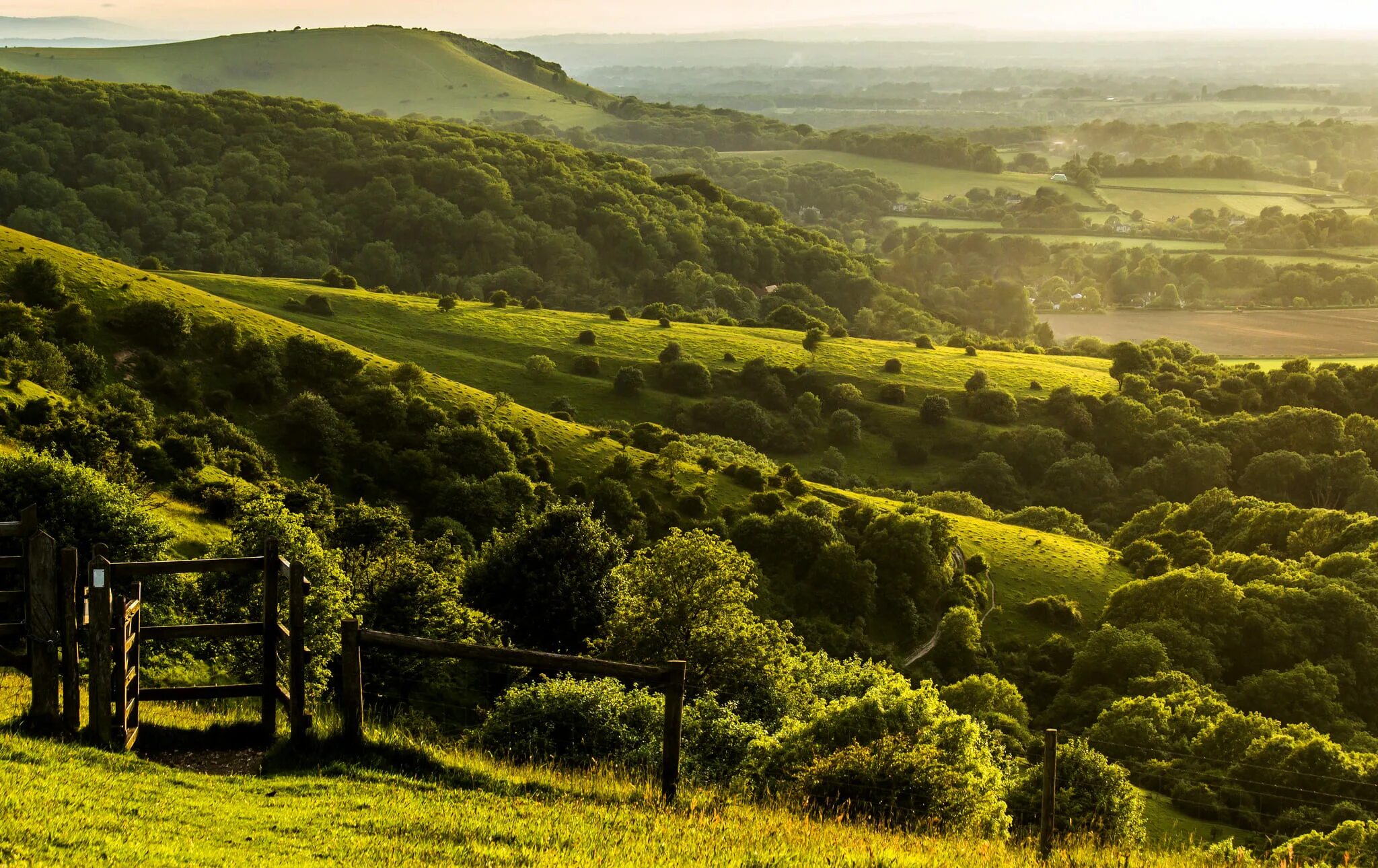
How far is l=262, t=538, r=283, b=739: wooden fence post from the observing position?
1569cm

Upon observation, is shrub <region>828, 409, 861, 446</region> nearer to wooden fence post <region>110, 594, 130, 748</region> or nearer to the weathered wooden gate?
the weathered wooden gate

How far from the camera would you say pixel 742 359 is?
14275 cm

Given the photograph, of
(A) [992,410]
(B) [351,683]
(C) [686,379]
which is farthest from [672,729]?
(A) [992,410]

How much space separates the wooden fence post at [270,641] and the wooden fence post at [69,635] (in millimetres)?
2412

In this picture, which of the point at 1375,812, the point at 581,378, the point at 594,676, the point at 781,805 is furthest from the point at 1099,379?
the point at 781,805

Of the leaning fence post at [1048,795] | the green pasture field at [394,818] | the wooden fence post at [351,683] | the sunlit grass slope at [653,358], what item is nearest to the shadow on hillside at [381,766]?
the green pasture field at [394,818]

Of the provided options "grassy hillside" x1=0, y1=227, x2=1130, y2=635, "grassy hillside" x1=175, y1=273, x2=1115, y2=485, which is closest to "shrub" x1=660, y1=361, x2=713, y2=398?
"grassy hillside" x1=175, y1=273, x2=1115, y2=485

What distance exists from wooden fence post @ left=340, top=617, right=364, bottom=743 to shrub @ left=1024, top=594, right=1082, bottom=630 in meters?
69.7

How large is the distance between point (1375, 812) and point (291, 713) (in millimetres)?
45853

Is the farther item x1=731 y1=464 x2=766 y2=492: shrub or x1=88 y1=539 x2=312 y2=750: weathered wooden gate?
x1=731 y1=464 x2=766 y2=492: shrub

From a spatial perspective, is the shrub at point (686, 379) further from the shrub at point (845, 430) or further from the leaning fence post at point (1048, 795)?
the leaning fence post at point (1048, 795)

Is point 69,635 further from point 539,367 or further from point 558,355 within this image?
point 558,355

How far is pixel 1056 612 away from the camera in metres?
78.2

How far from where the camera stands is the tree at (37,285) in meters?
70.0
